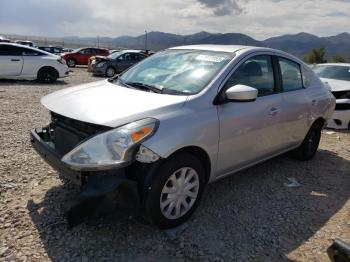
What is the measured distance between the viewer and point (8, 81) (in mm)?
13461

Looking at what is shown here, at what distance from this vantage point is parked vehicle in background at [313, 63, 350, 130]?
816 cm

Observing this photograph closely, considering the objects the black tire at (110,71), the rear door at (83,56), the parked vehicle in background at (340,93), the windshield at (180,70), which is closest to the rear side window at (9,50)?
the black tire at (110,71)

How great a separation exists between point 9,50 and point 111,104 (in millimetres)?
Answer: 11106

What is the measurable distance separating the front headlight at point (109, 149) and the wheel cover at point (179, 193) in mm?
488

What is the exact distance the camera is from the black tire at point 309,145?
5.55 meters

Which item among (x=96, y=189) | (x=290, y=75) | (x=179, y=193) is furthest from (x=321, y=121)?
(x=96, y=189)

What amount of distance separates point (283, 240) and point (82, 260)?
1.83m

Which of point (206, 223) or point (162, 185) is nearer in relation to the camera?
point (162, 185)

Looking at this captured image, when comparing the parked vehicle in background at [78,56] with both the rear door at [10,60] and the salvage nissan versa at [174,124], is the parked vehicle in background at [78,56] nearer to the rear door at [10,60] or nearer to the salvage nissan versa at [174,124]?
the rear door at [10,60]

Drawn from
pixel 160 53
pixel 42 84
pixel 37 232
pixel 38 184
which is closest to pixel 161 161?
pixel 37 232

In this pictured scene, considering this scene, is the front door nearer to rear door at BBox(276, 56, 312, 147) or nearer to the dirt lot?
rear door at BBox(276, 56, 312, 147)

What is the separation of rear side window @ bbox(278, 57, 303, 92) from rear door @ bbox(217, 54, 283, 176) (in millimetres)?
221

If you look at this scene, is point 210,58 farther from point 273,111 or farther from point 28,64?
point 28,64

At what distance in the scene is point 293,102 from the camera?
4.75m
